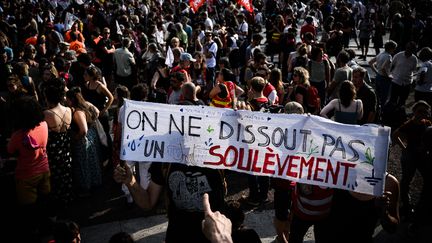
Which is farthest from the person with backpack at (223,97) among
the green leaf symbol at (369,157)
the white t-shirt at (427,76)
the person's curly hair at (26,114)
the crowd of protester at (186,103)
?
the white t-shirt at (427,76)

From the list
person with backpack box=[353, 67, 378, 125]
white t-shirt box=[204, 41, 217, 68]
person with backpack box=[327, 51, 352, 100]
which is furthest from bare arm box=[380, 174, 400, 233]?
white t-shirt box=[204, 41, 217, 68]

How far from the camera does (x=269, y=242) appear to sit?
523 centimetres

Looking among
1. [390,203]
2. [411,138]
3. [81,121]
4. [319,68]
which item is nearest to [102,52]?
[319,68]

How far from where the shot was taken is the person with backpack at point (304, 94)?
22.3 ft

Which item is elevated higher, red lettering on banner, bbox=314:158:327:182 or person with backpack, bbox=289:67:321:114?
person with backpack, bbox=289:67:321:114

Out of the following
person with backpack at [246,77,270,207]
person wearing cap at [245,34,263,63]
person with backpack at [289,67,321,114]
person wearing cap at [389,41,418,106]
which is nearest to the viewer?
person with backpack at [246,77,270,207]

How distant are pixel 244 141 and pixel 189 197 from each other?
0.72m

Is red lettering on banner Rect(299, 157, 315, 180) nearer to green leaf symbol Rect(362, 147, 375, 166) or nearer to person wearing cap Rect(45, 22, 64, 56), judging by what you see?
green leaf symbol Rect(362, 147, 375, 166)

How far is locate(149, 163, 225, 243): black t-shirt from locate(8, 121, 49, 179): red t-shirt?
6.10ft

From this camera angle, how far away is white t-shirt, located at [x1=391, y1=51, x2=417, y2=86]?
870 centimetres

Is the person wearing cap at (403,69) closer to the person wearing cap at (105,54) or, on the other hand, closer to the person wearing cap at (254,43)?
the person wearing cap at (254,43)

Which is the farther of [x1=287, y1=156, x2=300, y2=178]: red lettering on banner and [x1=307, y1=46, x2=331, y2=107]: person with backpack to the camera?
[x1=307, y1=46, x2=331, y2=107]: person with backpack

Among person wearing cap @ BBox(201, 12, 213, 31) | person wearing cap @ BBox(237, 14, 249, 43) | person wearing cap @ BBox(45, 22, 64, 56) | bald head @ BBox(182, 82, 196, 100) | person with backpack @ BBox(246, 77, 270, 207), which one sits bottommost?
person with backpack @ BBox(246, 77, 270, 207)

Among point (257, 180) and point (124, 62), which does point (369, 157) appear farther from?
point (124, 62)
